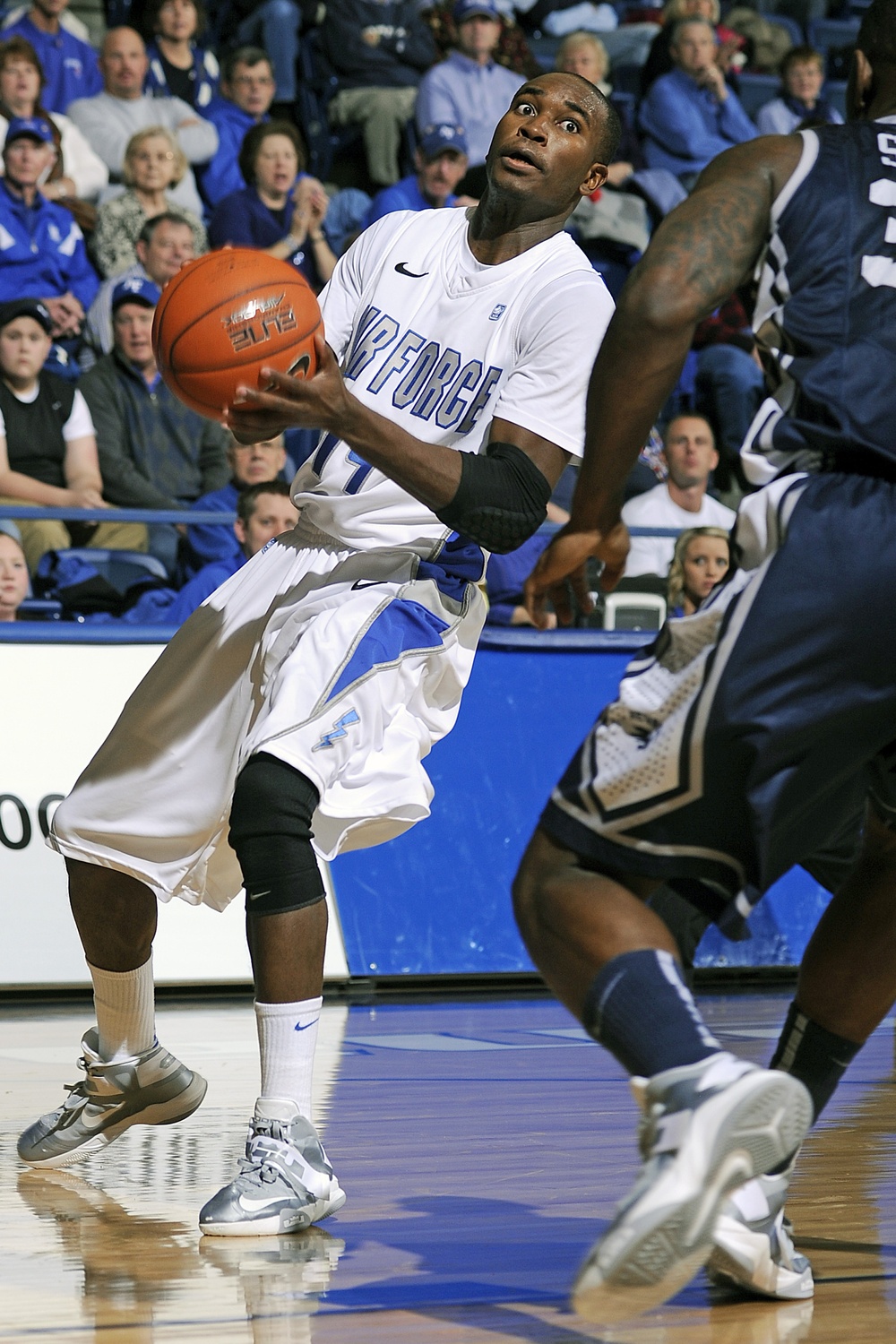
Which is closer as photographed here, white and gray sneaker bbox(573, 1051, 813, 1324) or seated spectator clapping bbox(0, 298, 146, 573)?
white and gray sneaker bbox(573, 1051, 813, 1324)

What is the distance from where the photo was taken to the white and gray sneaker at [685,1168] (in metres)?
2.03

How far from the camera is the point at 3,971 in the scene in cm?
614

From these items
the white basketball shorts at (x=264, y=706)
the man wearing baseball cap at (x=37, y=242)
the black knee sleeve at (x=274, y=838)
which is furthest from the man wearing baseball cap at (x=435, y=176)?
the black knee sleeve at (x=274, y=838)

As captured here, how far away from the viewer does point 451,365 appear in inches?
142

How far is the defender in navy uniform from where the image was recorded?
231 centimetres

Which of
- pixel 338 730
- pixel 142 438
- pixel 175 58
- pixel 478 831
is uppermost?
pixel 338 730

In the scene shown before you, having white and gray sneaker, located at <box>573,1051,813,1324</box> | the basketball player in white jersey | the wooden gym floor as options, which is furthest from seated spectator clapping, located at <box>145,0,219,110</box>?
white and gray sneaker, located at <box>573,1051,813,1324</box>

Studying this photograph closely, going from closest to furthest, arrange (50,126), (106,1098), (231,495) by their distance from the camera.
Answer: (106,1098) < (231,495) < (50,126)

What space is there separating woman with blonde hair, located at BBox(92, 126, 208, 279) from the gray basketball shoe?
21.0 ft

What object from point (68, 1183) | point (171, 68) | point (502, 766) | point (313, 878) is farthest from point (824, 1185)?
point (171, 68)

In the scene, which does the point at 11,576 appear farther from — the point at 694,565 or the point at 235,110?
the point at 235,110

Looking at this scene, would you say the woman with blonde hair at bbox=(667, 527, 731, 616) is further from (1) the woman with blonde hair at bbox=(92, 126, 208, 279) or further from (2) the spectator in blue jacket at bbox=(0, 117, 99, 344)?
(2) the spectator in blue jacket at bbox=(0, 117, 99, 344)

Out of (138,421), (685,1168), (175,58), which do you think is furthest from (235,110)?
(685,1168)

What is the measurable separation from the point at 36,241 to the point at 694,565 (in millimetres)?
4134
